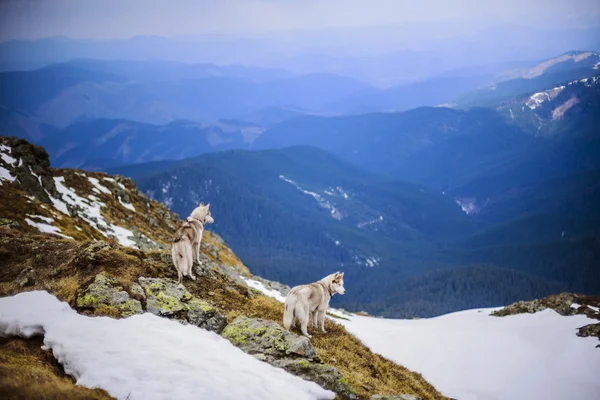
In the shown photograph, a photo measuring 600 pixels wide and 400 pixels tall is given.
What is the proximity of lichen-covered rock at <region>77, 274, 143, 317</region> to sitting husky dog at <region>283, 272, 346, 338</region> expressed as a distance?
19.6 feet

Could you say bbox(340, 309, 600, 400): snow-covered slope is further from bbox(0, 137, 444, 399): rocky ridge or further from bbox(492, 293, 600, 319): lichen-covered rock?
bbox(0, 137, 444, 399): rocky ridge

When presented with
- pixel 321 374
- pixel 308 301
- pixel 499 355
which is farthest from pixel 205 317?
pixel 499 355

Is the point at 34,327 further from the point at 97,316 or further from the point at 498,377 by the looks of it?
the point at 498,377

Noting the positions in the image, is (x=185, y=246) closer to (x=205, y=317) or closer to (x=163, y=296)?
(x=163, y=296)

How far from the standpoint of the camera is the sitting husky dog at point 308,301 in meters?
17.8

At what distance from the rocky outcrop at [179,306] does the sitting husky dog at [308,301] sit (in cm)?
278

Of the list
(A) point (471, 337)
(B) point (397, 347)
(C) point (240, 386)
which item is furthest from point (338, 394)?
(A) point (471, 337)

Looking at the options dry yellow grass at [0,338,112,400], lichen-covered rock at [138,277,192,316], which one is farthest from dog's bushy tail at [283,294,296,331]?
dry yellow grass at [0,338,112,400]

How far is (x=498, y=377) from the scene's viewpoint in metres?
36.2

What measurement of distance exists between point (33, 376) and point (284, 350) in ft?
25.7

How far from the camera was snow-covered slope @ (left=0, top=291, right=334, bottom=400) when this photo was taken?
37.1 feet

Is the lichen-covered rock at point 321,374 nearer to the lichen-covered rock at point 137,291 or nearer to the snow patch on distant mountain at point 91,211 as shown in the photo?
the lichen-covered rock at point 137,291

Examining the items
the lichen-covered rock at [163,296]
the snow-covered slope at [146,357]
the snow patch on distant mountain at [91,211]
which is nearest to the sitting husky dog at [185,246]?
the lichen-covered rock at [163,296]

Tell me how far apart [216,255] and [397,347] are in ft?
132
